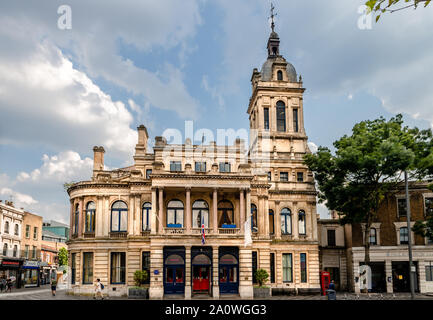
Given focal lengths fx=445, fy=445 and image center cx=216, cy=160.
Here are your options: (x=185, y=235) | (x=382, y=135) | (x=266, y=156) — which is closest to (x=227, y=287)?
(x=185, y=235)

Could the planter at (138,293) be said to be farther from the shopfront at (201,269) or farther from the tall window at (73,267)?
the tall window at (73,267)

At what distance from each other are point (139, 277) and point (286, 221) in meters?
17.0

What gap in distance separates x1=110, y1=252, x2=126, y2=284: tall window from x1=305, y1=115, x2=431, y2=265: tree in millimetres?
21214

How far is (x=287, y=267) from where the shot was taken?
156 feet

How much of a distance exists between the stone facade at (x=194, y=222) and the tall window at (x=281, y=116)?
17.6 ft

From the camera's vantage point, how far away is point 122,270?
44125mm

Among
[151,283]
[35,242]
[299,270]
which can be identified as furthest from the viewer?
[35,242]

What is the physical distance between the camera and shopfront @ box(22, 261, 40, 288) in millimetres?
62375

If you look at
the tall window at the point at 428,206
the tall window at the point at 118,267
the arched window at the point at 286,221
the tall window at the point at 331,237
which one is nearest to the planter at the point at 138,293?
the tall window at the point at 118,267

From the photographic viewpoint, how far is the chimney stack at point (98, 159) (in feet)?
159
